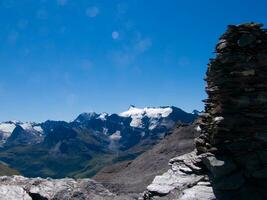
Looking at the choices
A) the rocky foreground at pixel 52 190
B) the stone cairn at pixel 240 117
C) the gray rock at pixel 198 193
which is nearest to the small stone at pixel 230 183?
the stone cairn at pixel 240 117

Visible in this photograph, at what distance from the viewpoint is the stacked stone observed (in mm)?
27531

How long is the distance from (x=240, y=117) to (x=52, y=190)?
48.3 feet

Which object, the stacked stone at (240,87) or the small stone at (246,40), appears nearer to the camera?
the stacked stone at (240,87)

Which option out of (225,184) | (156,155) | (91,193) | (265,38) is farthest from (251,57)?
(156,155)

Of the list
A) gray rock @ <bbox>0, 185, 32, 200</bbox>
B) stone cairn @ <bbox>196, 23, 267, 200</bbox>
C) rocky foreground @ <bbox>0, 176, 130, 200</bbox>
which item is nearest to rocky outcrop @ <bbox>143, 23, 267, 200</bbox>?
stone cairn @ <bbox>196, 23, 267, 200</bbox>

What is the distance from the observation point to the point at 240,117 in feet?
90.8

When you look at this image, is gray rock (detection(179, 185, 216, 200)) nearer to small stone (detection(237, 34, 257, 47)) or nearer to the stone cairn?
the stone cairn

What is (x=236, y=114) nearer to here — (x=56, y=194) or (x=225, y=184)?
(x=225, y=184)

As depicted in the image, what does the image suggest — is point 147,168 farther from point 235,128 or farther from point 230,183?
Result: point 230,183

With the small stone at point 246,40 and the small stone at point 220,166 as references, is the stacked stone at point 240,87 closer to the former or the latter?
the small stone at point 246,40

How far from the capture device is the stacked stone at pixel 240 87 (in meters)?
27.5

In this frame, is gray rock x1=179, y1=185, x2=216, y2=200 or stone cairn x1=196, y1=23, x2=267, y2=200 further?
stone cairn x1=196, y1=23, x2=267, y2=200

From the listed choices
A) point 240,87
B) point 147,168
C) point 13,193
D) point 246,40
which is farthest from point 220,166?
point 147,168

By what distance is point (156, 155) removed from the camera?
83.6m
